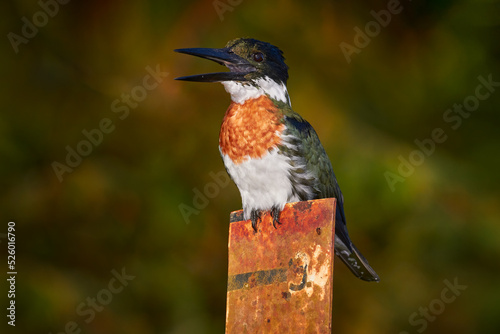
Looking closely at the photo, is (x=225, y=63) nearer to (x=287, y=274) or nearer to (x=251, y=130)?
(x=251, y=130)

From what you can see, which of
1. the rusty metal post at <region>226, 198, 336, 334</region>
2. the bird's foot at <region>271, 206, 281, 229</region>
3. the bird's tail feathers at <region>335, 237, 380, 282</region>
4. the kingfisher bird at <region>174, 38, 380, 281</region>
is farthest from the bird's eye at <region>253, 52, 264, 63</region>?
the rusty metal post at <region>226, 198, 336, 334</region>

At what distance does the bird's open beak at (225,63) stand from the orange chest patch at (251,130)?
0.20 meters

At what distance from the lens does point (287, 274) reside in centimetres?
285

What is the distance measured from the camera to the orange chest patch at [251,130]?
155 inches

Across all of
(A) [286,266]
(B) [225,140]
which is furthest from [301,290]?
(B) [225,140]

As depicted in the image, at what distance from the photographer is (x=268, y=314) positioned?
9.23 ft

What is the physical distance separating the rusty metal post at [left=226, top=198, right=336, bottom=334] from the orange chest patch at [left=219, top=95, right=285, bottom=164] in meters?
0.88

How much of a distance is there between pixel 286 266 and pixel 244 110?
1477mm

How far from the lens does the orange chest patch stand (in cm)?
393

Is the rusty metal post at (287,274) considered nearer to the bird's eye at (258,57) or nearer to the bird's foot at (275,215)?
the bird's foot at (275,215)

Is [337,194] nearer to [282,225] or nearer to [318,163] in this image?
[318,163]

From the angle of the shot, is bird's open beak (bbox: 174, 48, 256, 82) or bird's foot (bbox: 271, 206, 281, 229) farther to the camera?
bird's open beak (bbox: 174, 48, 256, 82)

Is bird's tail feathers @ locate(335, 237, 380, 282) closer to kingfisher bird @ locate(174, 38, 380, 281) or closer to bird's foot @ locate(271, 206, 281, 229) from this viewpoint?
kingfisher bird @ locate(174, 38, 380, 281)

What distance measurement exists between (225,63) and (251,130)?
511 mm
